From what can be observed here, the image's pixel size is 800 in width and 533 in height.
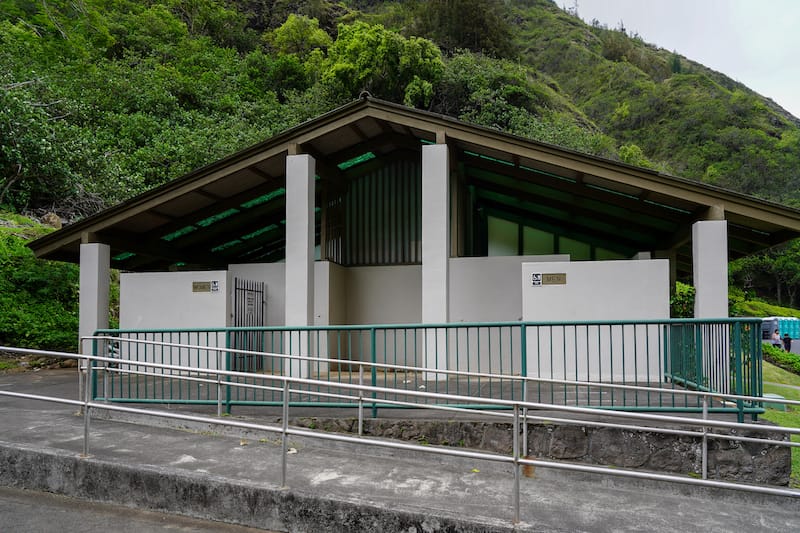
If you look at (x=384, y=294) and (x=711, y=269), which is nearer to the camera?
(x=711, y=269)

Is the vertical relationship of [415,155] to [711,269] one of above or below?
above

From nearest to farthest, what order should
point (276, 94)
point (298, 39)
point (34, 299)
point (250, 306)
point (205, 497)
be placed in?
point (205, 497) < point (250, 306) < point (34, 299) < point (276, 94) < point (298, 39)

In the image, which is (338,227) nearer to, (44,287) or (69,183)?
(44,287)

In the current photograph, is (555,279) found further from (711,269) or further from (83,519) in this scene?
(83,519)

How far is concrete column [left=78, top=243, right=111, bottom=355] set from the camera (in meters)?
12.3

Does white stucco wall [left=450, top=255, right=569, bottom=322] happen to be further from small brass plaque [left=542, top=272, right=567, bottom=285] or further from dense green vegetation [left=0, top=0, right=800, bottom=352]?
dense green vegetation [left=0, top=0, right=800, bottom=352]

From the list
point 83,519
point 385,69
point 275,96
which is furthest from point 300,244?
point 275,96

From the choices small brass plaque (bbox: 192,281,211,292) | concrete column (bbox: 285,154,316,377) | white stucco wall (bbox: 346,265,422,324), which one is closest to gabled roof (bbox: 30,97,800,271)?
concrete column (bbox: 285,154,316,377)

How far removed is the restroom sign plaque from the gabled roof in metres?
1.79

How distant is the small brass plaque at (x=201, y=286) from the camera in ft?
40.2

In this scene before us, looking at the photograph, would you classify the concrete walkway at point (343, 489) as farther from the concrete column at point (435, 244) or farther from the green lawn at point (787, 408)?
the concrete column at point (435, 244)

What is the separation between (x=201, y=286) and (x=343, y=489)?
8.48m

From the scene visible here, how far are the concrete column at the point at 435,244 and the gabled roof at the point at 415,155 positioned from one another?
21.8 inches

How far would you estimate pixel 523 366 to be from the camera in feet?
21.9
